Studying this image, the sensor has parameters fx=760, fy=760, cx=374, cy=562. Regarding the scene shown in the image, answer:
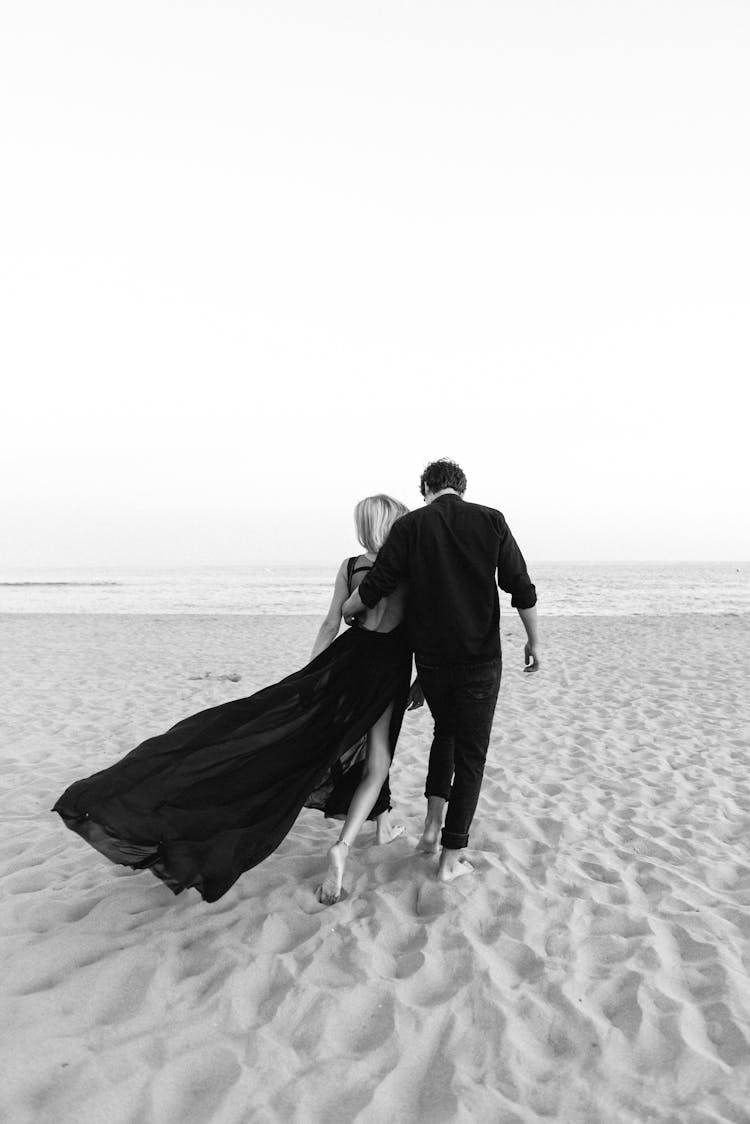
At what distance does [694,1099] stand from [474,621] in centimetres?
185

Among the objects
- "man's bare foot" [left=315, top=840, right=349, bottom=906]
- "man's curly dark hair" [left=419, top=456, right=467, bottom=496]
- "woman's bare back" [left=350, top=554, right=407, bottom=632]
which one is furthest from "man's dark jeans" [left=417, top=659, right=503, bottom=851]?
"man's curly dark hair" [left=419, top=456, right=467, bottom=496]

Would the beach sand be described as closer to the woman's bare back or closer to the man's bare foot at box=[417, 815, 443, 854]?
the man's bare foot at box=[417, 815, 443, 854]

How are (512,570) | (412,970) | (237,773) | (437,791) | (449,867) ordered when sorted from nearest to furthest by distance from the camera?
(412,970) < (237,773) < (512,570) < (449,867) < (437,791)

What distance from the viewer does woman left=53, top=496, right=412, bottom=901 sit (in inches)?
123

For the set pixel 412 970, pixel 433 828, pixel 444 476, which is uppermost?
pixel 444 476

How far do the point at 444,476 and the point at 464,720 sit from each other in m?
1.14

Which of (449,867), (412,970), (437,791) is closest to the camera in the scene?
(412,970)

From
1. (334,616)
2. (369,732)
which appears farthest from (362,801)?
(334,616)

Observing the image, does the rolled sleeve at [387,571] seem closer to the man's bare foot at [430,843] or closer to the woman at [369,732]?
the woman at [369,732]

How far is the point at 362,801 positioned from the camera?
141 inches

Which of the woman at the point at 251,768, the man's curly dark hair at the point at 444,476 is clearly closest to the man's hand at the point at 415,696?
the woman at the point at 251,768

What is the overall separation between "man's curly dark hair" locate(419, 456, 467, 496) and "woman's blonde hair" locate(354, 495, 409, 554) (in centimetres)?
22

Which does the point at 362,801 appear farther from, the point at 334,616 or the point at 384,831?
the point at 334,616

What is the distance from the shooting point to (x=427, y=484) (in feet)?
11.9
